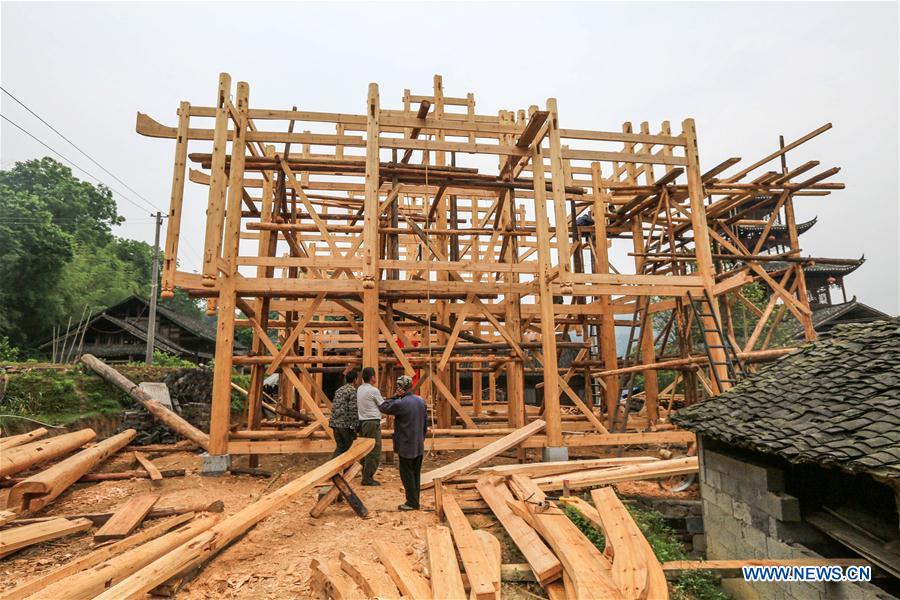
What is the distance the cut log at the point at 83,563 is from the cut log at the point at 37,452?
4166mm

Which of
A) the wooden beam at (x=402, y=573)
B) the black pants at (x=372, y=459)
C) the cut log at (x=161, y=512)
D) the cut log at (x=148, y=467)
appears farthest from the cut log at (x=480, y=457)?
the cut log at (x=148, y=467)

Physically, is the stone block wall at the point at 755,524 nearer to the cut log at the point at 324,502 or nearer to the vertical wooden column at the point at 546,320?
the vertical wooden column at the point at 546,320

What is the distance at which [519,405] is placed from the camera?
30.4 feet

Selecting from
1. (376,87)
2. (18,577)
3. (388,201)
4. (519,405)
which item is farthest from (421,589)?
(376,87)

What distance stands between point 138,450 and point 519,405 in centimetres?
865

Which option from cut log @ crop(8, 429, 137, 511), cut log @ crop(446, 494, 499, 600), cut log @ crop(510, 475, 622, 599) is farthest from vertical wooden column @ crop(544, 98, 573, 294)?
cut log @ crop(8, 429, 137, 511)

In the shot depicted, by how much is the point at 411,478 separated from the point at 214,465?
→ 12.9ft

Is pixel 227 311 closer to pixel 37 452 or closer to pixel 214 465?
pixel 214 465

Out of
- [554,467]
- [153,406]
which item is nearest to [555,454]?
[554,467]

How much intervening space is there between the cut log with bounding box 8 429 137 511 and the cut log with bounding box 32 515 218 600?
11.3 feet

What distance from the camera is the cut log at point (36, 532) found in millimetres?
4829

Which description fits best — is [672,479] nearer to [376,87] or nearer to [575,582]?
[575,582]

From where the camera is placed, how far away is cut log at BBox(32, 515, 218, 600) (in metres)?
3.24

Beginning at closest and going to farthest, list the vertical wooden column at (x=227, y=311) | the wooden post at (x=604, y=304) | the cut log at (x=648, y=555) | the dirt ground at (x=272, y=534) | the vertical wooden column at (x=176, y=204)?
the cut log at (x=648, y=555) → the dirt ground at (x=272, y=534) → the vertical wooden column at (x=176, y=204) → the vertical wooden column at (x=227, y=311) → the wooden post at (x=604, y=304)
